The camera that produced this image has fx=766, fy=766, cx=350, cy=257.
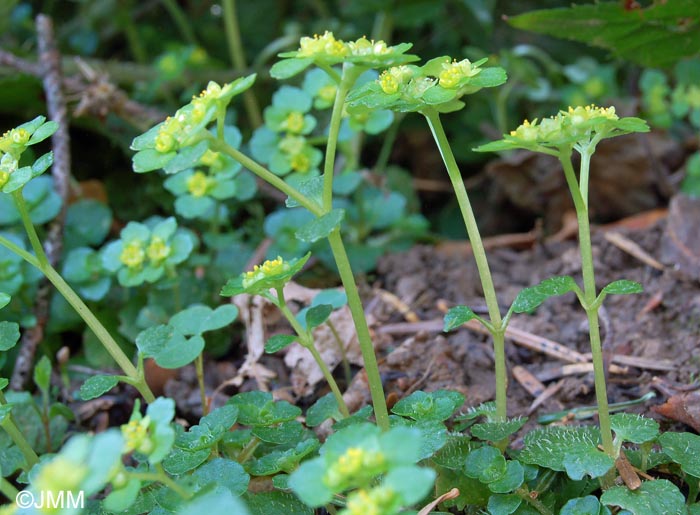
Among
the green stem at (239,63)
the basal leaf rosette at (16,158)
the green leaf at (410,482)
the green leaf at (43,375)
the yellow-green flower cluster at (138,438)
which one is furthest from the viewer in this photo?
the green stem at (239,63)

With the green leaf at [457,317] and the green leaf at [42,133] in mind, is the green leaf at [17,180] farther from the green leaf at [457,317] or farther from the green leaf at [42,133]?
the green leaf at [457,317]

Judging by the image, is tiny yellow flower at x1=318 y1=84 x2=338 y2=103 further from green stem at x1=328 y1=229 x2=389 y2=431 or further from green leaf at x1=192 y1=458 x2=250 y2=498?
green leaf at x1=192 y1=458 x2=250 y2=498

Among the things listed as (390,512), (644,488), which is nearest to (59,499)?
(390,512)

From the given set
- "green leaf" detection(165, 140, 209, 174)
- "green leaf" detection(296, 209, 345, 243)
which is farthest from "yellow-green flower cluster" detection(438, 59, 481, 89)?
"green leaf" detection(165, 140, 209, 174)

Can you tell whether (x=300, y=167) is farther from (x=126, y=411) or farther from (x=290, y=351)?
(x=126, y=411)

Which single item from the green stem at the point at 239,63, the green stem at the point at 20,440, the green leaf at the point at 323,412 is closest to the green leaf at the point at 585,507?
the green leaf at the point at 323,412

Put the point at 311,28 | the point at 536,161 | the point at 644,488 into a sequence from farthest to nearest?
the point at 311,28
the point at 536,161
the point at 644,488

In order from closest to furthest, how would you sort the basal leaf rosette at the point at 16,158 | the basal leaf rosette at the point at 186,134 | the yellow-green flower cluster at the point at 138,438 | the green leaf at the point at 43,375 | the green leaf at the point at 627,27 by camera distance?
the yellow-green flower cluster at the point at 138,438 < the basal leaf rosette at the point at 186,134 < the basal leaf rosette at the point at 16,158 < the green leaf at the point at 43,375 < the green leaf at the point at 627,27
